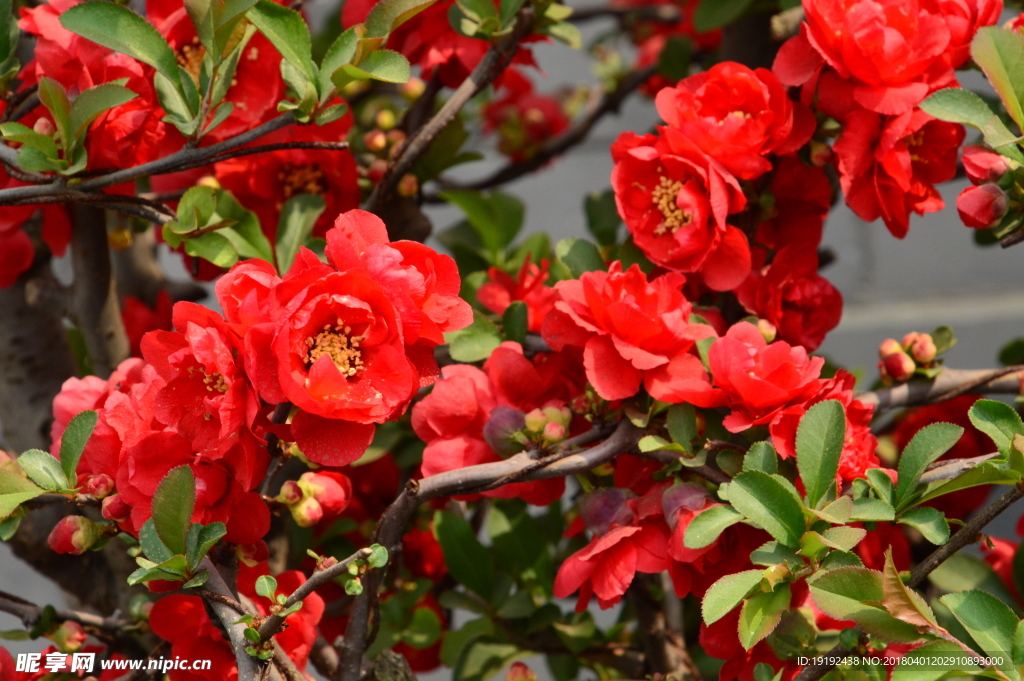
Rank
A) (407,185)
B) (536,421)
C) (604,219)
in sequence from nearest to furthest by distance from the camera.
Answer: (536,421), (407,185), (604,219)

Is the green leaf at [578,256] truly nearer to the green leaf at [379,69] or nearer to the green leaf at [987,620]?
the green leaf at [379,69]

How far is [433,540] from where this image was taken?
0.90m

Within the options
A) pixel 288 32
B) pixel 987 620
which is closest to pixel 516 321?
pixel 288 32

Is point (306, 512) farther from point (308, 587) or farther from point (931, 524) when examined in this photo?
point (931, 524)

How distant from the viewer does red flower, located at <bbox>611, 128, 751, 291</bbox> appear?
0.59m

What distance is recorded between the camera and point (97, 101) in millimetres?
542

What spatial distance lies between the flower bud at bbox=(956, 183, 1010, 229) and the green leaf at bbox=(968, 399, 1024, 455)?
14 cm

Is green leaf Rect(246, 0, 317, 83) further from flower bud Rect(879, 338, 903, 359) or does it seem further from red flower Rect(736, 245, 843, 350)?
flower bud Rect(879, 338, 903, 359)

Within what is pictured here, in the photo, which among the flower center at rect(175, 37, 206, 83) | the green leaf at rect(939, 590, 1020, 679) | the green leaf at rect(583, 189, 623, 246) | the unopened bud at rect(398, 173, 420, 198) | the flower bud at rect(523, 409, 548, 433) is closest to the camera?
the green leaf at rect(939, 590, 1020, 679)

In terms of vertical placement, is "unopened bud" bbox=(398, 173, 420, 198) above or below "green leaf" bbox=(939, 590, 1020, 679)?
above

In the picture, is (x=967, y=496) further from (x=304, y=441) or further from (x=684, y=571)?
(x=304, y=441)

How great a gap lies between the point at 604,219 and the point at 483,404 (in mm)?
437

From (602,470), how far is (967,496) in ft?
1.40

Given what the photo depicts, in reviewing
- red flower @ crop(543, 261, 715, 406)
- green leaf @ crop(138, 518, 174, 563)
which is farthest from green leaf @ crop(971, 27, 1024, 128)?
green leaf @ crop(138, 518, 174, 563)
